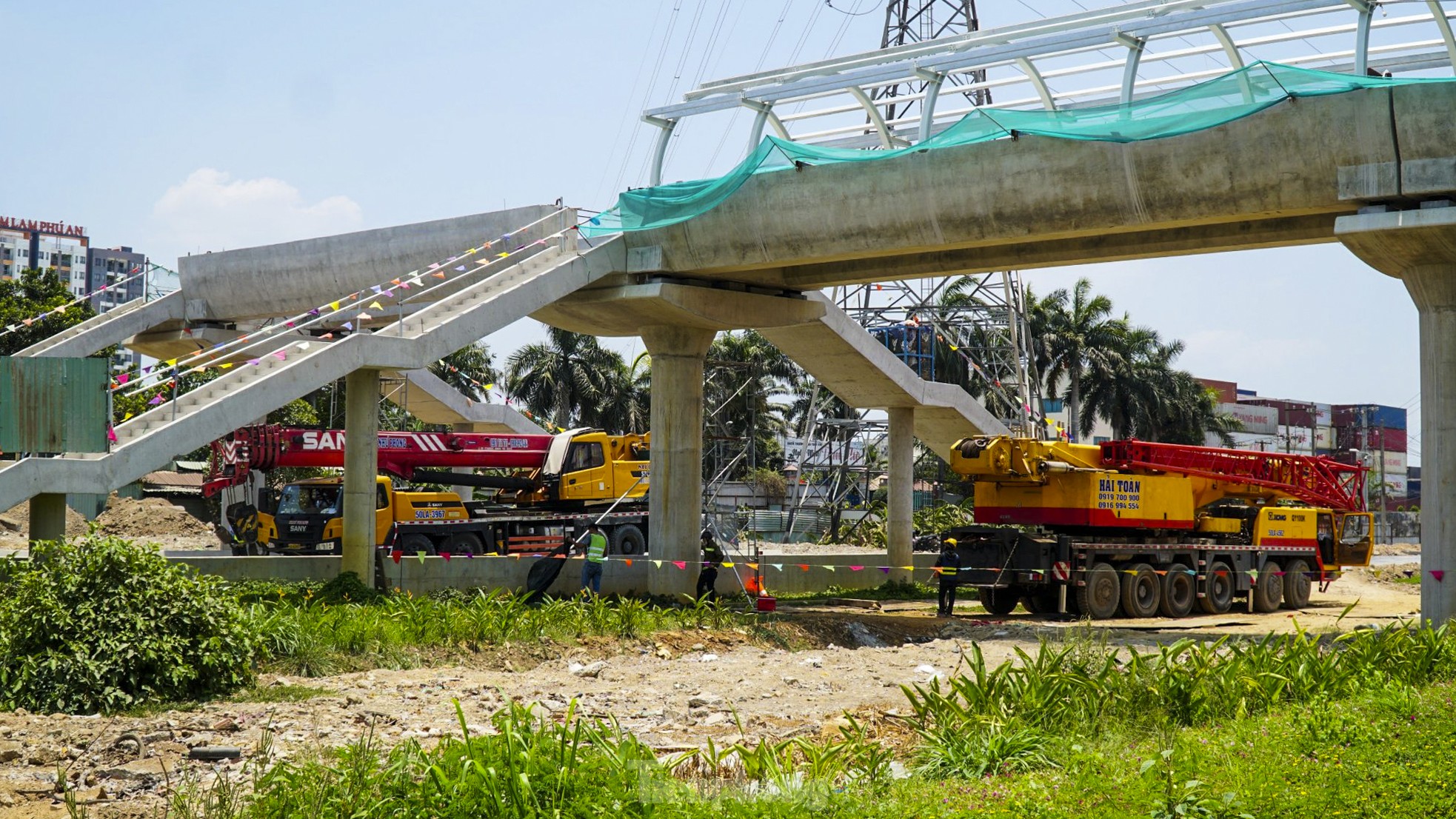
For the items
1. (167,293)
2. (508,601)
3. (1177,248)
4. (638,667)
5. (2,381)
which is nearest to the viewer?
(638,667)

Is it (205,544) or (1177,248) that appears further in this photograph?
(205,544)

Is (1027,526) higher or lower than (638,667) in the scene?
higher

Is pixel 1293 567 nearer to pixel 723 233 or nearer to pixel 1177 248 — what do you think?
pixel 1177 248

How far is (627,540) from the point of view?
31.3m

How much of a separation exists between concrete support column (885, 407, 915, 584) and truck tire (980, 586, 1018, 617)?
28.2 feet

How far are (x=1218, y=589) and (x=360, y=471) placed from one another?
16.4 metres

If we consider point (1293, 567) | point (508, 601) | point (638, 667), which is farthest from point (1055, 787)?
point (1293, 567)

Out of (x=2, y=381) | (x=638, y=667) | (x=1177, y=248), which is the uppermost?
(x=1177, y=248)

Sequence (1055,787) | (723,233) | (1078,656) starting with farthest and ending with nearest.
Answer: (723,233) → (1078,656) → (1055,787)

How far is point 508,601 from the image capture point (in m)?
19.6

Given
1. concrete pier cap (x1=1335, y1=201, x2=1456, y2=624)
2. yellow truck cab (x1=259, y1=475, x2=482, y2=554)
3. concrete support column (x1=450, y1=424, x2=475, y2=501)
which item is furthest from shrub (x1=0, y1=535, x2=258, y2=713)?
concrete support column (x1=450, y1=424, x2=475, y2=501)

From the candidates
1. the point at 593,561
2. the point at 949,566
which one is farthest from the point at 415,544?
the point at 949,566

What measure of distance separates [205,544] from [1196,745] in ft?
119

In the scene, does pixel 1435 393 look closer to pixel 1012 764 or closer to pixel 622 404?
pixel 1012 764
